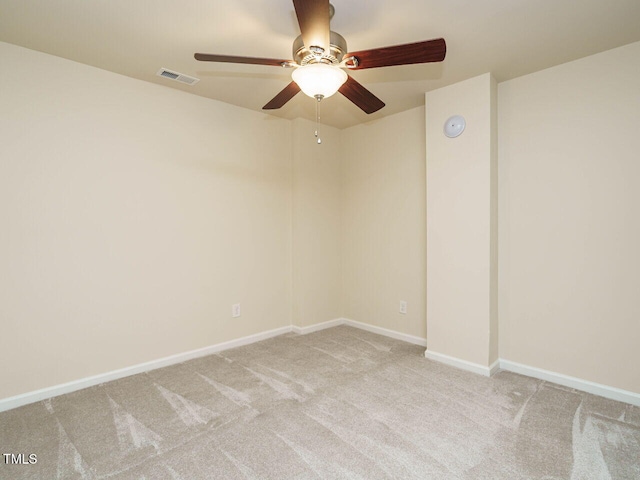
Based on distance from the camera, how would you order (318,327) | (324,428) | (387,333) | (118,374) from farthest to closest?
(318,327) < (387,333) < (118,374) < (324,428)

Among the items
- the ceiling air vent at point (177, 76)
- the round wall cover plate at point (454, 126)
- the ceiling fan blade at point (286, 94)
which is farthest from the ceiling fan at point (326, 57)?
the round wall cover plate at point (454, 126)

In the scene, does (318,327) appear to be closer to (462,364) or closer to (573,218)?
(462,364)

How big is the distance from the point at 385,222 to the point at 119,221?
→ 8.28ft

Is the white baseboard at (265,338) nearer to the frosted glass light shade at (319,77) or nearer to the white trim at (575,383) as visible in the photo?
the white trim at (575,383)

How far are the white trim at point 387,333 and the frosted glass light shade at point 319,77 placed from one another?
2593 mm

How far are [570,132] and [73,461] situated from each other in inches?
144

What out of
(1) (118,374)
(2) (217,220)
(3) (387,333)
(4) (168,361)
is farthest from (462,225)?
(1) (118,374)

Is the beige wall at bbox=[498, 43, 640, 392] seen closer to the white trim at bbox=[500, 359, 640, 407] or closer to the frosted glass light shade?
the white trim at bbox=[500, 359, 640, 407]

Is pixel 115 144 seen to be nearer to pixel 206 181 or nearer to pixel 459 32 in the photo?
pixel 206 181

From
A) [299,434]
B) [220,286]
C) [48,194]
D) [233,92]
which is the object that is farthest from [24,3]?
[299,434]

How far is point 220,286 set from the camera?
3.19 metres

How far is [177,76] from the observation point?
263 centimetres

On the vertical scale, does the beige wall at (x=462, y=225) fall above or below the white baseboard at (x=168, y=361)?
above

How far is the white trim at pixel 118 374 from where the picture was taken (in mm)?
2186
